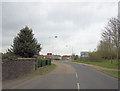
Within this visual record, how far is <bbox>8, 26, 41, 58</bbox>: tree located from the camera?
88.5 feet

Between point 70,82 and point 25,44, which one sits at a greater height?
point 25,44

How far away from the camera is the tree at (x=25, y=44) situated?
27.0 metres

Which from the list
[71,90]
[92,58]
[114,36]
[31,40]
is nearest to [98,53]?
[92,58]

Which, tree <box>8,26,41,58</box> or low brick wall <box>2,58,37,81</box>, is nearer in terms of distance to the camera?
low brick wall <box>2,58,37,81</box>

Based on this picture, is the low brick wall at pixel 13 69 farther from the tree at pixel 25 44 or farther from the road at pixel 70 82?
the tree at pixel 25 44

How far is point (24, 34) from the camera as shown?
28.2 meters

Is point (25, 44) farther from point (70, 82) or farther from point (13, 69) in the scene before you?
point (70, 82)

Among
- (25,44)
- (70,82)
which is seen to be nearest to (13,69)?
(70,82)

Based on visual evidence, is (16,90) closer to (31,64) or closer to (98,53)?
(31,64)

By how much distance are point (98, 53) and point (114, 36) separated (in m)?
23.7

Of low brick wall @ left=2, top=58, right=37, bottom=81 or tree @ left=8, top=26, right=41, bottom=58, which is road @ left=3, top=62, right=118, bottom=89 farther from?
tree @ left=8, top=26, right=41, bottom=58

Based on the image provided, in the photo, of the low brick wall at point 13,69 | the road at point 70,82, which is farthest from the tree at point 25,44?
the road at point 70,82

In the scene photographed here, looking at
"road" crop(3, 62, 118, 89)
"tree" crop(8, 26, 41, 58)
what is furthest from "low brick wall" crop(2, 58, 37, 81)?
"tree" crop(8, 26, 41, 58)

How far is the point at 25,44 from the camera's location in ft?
88.8
